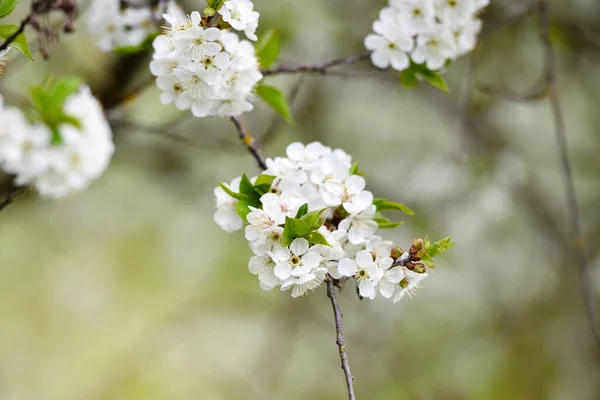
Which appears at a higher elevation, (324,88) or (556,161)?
(324,88)

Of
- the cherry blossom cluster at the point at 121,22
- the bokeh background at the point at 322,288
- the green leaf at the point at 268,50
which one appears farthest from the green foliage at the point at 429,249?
the bokeh background at the point at 322,288

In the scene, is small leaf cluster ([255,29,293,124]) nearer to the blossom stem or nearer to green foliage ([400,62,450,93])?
green foliage ([400,62,450,93])

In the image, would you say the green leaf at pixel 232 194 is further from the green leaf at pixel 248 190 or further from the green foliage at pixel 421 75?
the green foliage at pixel 421 75

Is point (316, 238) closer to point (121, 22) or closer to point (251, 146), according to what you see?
point (251, 146)

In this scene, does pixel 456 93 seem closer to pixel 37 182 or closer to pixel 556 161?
pixel 556 161

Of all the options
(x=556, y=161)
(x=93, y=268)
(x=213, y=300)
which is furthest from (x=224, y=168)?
(x=556, y=161)

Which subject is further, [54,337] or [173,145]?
[54,337]
